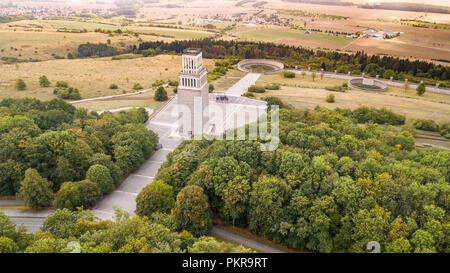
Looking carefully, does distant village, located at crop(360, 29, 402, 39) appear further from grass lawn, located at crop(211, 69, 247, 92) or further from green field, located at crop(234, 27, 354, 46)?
grass lawn, located at crop(211, 69, 247, 92)

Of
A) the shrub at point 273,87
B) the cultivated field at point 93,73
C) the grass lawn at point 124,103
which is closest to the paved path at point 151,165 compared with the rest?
the grass lawn at point 124,103

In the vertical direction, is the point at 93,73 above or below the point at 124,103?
above

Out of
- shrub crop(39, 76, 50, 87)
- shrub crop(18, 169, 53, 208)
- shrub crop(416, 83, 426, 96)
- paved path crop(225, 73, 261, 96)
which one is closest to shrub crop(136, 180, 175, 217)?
shrub crop(18, 169, 53, 208)

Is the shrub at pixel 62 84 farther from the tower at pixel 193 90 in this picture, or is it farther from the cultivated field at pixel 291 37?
the cultivated field at pixel 291 37

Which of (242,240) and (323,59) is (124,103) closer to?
(242,240)

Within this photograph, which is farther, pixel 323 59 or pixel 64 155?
pixel 323 59

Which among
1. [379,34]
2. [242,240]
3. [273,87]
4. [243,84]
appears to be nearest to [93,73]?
[243,84]
